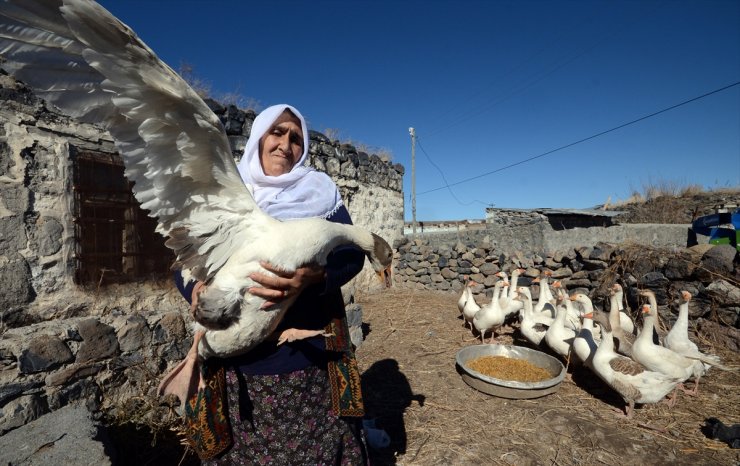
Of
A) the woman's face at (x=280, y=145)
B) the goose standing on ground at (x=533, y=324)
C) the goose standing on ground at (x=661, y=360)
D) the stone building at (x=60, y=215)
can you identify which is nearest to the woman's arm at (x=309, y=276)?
the woman's face at (x=280, y=145)

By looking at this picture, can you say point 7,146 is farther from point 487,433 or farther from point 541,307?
point 541,307

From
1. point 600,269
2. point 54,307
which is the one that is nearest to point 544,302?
point 600,269

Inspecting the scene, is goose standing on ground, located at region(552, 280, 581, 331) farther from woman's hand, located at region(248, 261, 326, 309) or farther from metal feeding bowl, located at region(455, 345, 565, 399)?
woman's hand, located at region(248, 261, 326, 309)

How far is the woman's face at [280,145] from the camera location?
1.85 metres

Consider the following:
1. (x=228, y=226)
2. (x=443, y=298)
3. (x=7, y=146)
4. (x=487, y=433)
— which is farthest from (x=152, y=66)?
(x=443, y=298)

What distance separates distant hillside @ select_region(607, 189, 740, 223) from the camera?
41.8 ft

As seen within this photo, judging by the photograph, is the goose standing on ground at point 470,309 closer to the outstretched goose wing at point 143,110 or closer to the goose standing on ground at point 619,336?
the goose standing on ground at point 619,336

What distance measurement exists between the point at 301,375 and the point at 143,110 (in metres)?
1.21

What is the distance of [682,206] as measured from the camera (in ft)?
44.0

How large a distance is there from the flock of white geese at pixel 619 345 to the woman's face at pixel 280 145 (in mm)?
3818

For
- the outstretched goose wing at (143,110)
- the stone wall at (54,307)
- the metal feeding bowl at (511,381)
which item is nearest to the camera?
the outstretched goose wing at (143,110)

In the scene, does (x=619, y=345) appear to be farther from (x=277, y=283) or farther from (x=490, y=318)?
(x=277, y=283)

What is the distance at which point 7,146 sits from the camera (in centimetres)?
257

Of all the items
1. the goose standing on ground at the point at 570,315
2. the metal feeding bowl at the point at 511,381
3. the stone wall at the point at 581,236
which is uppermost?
the stone wall at the point at 581,236
